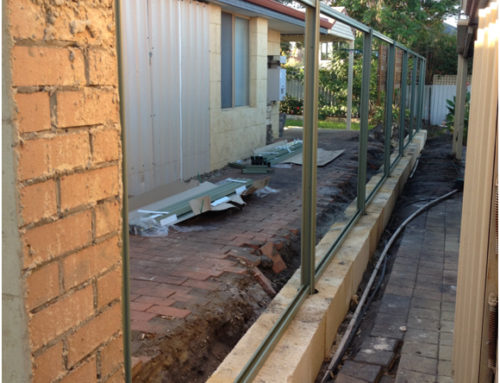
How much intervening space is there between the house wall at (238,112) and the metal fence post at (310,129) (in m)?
5.77

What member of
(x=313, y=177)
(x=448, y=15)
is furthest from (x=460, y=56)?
(x=448, y=15)

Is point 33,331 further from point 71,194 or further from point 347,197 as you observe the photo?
point 347,197

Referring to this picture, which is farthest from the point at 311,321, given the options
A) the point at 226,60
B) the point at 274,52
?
the point at 274,52

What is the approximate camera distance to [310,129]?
3768 mm

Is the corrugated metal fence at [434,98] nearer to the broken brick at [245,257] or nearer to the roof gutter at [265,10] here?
the roof gutter at [265,10]

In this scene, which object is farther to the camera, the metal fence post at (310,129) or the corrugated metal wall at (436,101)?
the corrugated metal wall at (436,101)

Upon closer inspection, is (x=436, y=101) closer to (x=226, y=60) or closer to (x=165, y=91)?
(x=226, y=60)

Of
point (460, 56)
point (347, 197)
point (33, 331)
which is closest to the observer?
point (33, 331)

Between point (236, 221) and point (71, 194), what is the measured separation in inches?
194

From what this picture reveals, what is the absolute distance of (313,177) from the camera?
152 inches

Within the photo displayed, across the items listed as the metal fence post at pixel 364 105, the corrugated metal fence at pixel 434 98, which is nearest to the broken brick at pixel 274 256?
the metal fence post at pixel 364 105

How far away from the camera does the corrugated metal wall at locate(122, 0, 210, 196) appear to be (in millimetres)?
7297

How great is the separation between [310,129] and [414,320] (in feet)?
6.26

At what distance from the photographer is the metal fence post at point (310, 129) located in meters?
3.71
